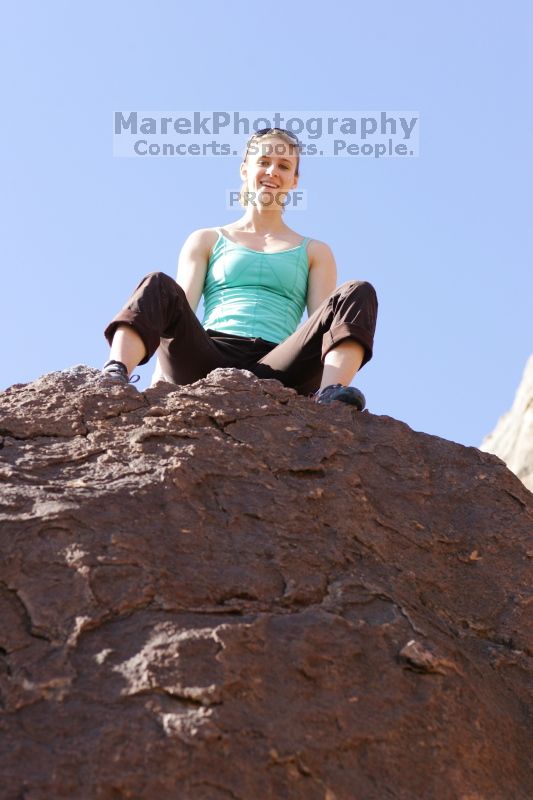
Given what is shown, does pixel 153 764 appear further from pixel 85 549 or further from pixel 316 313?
pixel 316 313

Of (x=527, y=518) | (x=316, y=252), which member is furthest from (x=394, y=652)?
(x=316, y=252)

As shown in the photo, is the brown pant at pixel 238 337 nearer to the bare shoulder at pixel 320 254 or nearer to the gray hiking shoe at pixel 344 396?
the gray hiking shoe at pixel 344 396

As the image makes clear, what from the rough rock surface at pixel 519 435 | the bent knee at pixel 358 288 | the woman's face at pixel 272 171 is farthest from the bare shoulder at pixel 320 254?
the rough rock surface at pixel 519 435

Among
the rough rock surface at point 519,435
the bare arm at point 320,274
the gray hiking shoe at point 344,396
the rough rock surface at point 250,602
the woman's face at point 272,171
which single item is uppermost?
the woman's face at point 272,171

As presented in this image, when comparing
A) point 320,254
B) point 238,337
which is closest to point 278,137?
point 320,254

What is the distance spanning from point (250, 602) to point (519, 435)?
40.6 feet

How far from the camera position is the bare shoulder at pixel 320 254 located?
14.0 ft

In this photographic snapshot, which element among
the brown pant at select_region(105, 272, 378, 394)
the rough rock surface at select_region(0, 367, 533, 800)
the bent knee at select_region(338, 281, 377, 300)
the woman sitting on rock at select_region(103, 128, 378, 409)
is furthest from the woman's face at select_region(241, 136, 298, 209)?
the rough rock surface at select_region(0, 367, 533, 800)

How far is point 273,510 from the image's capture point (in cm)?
258

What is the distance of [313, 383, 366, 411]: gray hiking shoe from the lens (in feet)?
10.5

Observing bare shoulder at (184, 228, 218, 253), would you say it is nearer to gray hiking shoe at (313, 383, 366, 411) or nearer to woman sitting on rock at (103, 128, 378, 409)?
woman sitting on rock at (103, 128, 378, 409)

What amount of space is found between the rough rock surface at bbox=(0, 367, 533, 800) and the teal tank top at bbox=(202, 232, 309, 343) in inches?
38.2

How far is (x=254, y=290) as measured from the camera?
13.5 feet

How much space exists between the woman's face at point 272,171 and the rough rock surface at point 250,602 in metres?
1.52
